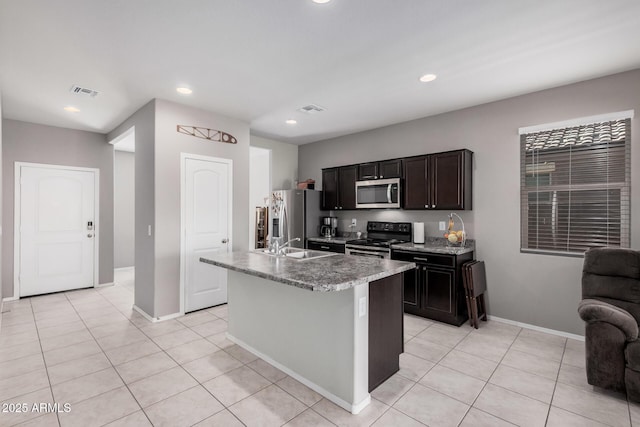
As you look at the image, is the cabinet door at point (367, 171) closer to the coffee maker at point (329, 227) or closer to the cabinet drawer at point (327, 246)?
the coffee maker at point (329, 227)

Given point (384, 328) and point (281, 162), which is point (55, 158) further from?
point (384, 328)

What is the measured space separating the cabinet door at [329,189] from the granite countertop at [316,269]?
2500 mm

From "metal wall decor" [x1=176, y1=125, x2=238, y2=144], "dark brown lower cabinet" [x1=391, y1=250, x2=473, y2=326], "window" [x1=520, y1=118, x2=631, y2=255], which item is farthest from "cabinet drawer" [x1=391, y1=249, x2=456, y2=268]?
"metal wall decor" [x1=176, y1=125, x2=238, y2=144]

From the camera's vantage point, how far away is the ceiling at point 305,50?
2.09 meters

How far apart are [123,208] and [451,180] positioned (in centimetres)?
658

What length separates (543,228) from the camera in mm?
3492

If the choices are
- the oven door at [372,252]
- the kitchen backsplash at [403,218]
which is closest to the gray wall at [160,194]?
the oven door at [372,252]

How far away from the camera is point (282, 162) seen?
611cm

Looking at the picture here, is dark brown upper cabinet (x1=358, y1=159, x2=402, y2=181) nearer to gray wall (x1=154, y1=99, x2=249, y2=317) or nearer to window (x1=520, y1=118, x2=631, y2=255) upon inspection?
window (x1=520, y1=118, x2=631, y2=255)

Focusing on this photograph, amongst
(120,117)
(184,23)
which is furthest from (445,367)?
(120,117)

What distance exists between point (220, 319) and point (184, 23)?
3137mm

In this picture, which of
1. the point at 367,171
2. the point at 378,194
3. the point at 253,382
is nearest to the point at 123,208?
the point at 367,171

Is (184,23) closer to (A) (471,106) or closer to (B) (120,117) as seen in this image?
(B) (120,117)

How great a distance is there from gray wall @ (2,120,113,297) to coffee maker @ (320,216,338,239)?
3794mm
